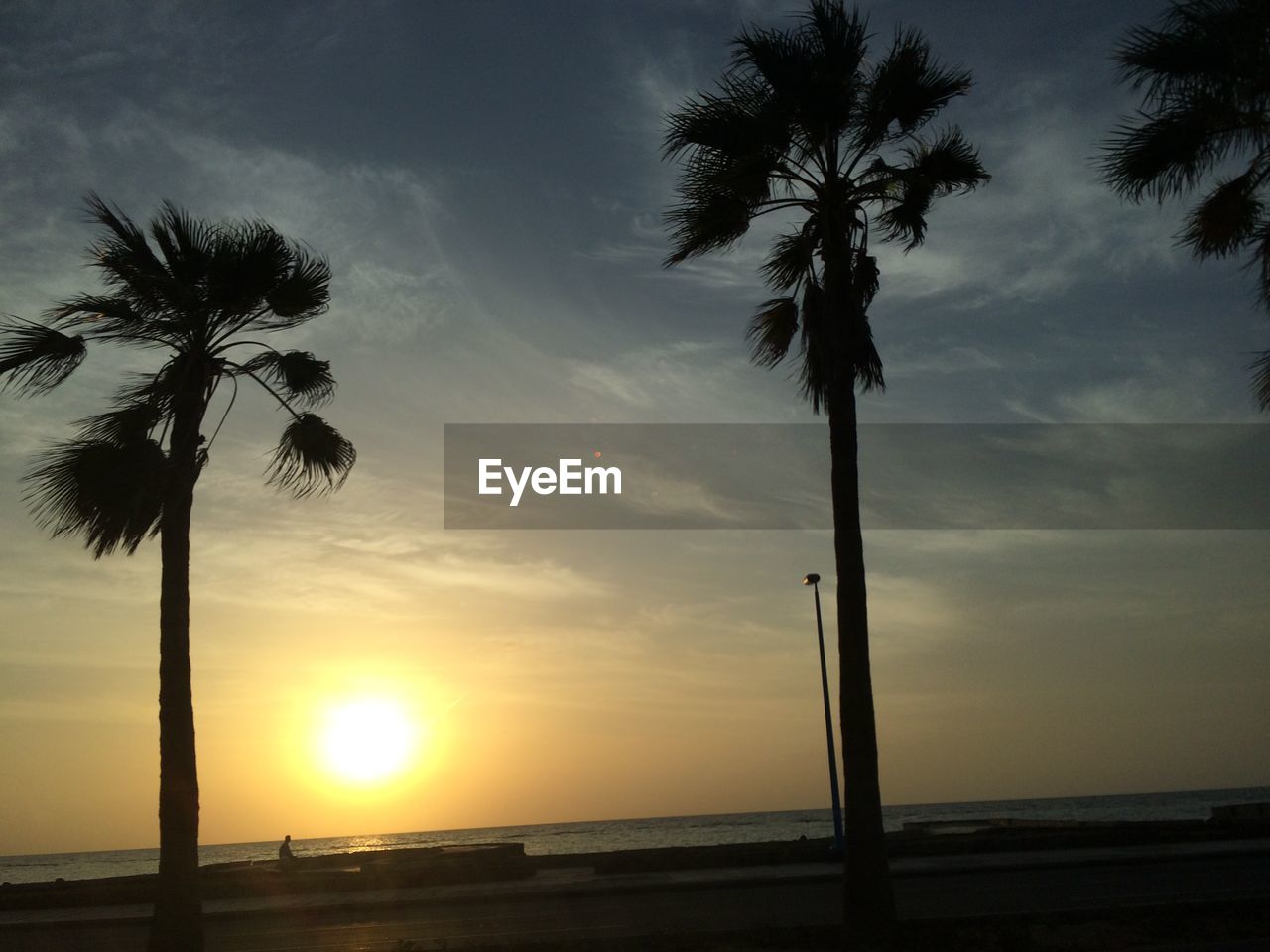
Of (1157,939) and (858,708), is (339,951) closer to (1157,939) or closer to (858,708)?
(858,708)

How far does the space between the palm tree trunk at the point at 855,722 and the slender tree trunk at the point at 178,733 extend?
8254mm

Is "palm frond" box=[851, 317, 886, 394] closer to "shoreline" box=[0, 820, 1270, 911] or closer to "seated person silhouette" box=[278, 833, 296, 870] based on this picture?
"shoreline" box=[0, 820, 1270, 911]

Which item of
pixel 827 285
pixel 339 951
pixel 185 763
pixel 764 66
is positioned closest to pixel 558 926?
pixel 339 951

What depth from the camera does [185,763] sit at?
1393cm

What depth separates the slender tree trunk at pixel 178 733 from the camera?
13.4m

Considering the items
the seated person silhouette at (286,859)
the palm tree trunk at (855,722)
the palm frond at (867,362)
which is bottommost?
the seated person silhouette at (286,859)

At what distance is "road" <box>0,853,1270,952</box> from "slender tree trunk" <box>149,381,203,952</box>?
3291 mm

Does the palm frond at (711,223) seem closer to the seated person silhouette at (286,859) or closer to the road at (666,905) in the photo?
the road at (666,905)

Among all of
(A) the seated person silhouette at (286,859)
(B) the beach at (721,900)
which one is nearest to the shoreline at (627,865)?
(B) the beach at (721,900)

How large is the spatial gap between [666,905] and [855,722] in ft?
27.7

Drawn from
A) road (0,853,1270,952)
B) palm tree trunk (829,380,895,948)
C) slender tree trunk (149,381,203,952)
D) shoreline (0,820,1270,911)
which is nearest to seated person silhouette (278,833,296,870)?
shoreline (0,820,1270,911)

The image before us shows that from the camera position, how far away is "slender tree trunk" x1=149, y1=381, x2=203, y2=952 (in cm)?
1341

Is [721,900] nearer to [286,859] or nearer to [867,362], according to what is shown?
[867,362]

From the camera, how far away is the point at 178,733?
13.9m
